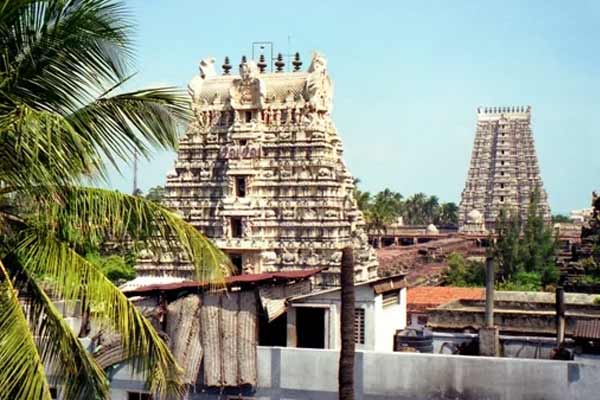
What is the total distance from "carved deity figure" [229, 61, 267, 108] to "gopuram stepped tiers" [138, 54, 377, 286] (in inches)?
1.7

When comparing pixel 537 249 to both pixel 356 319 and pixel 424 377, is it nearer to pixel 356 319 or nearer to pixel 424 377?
pixel 356 319

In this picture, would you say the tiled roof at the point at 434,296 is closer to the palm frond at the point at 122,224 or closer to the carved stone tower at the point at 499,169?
the palm frond at the point at 122,224

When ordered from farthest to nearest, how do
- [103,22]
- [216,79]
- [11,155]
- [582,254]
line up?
1. [216,79]
2. [582,254]
3. [103,22]
4. [11,155]

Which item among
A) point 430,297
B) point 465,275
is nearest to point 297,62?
point 430,297

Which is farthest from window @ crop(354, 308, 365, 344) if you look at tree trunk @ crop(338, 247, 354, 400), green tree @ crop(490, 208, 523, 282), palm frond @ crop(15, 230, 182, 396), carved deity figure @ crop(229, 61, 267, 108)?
green tree @ crop(490, 208, 523, 282)

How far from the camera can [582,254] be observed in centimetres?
3528

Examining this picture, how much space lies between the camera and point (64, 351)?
727 centimetres

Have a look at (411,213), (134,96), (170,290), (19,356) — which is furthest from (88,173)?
(411,213)

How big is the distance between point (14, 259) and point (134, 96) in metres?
1.86

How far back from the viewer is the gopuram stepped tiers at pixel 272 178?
114 ft

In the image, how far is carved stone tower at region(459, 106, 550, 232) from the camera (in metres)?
82.9

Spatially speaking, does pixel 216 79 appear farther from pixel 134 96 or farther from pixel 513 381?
pixel 134 96

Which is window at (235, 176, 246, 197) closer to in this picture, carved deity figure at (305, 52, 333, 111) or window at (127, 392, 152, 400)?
carved deity figure at (305, 52, 333, 111)

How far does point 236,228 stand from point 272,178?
8.63 ft
